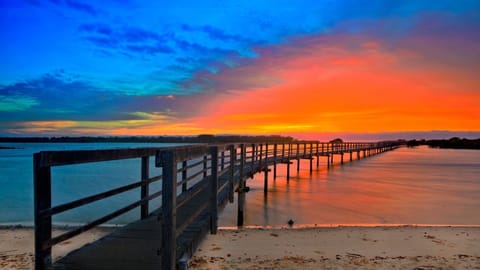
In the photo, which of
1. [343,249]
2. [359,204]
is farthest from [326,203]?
[343,249]

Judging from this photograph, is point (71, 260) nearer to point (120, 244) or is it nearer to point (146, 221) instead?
point (120, 244)

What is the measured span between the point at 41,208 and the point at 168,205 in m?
1.02

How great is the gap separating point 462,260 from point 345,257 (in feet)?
6.69

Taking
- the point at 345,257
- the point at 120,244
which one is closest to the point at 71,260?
the point at 120,244

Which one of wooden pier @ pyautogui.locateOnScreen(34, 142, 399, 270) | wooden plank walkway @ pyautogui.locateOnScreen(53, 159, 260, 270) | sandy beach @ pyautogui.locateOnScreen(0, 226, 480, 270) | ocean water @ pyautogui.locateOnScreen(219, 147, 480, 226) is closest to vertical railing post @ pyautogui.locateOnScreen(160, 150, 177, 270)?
wooden pier @ pyautogui.locateOnScreen(34, 142, 399, 270)

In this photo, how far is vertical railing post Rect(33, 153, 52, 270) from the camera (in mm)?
2664

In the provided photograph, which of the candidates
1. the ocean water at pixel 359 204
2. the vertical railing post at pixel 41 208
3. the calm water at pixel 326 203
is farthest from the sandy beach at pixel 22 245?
the ocean water at pixel 359 204

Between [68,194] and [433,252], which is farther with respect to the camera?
[68,194]

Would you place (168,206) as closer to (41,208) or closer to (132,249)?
(41,208)

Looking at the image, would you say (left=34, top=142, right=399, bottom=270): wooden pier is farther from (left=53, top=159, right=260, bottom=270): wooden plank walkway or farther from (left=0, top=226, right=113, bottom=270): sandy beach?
(left=0, top=226, right=113, bottom=270): sandy beach

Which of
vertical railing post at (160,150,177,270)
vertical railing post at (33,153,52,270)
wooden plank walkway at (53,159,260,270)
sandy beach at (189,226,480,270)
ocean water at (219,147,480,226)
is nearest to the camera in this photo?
vertical railing post at (33,153,52,270)

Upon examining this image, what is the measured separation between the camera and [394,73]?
15.2 meters

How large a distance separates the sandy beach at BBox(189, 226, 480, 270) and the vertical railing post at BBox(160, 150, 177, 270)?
237 centimetres

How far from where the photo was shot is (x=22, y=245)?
6.99 meters
